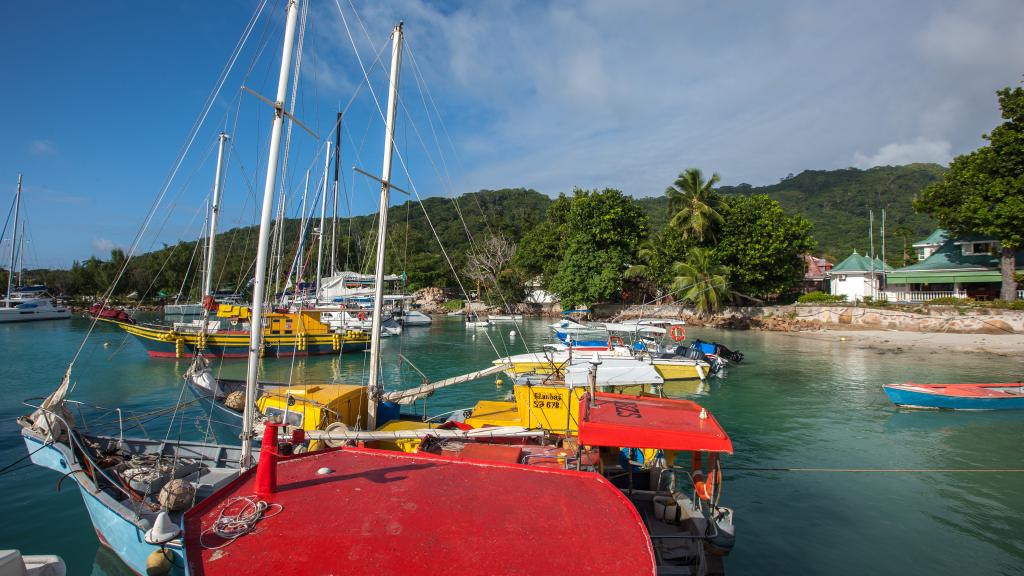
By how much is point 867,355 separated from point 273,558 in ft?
128

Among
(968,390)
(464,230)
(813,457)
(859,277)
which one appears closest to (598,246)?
(859,277)

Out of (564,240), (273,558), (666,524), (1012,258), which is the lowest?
(666,524)

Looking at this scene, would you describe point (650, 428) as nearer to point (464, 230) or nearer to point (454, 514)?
point (454, 514)

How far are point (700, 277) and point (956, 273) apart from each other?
848 inches

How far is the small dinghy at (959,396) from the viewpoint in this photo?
744 inches

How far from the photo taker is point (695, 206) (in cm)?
5241

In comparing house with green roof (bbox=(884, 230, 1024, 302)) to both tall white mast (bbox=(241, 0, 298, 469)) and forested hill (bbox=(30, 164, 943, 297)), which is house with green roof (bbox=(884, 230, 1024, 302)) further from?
tall white mast (bbox=(241, 0, 298, 469))

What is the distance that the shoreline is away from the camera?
3291 cm

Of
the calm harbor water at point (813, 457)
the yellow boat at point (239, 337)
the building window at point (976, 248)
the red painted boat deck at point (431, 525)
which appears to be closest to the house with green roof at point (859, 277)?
the building window at point (976, 248)

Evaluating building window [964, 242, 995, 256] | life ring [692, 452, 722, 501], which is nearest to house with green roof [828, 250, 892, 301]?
building window [964, 242, 995, 256]

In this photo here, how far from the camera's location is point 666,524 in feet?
25.6

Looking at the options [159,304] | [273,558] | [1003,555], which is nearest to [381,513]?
[273,558]

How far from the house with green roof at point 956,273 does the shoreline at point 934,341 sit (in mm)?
6987

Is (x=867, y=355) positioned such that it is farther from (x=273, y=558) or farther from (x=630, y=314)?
(x=273, y=558)
